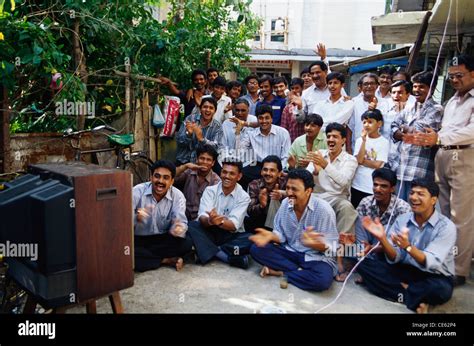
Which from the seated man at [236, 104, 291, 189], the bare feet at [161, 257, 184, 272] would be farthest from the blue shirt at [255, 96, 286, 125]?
the bare feet at [161, 257, 184, 272]

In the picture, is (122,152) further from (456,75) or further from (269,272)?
(456,75)

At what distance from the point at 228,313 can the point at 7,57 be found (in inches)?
113

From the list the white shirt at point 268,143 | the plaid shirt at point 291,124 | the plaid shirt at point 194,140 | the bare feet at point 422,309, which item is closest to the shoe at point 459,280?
the bare feet at point 422,309

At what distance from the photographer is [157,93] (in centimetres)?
647

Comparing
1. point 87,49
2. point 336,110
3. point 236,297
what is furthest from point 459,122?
point 87,49

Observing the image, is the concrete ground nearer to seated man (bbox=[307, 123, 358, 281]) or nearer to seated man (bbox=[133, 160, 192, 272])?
seated man (bbox=[133, 160, 192, 272])

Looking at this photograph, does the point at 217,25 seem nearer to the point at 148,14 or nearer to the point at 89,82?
the point at 148,14

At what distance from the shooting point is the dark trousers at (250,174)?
17.5ft

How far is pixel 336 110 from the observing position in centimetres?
542

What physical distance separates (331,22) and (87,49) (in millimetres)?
18326

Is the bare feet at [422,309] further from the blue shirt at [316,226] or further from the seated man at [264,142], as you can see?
the seated man at [264,142]

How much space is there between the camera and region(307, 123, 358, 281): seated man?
4156 millimetres

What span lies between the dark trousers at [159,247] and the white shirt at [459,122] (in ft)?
8.94
